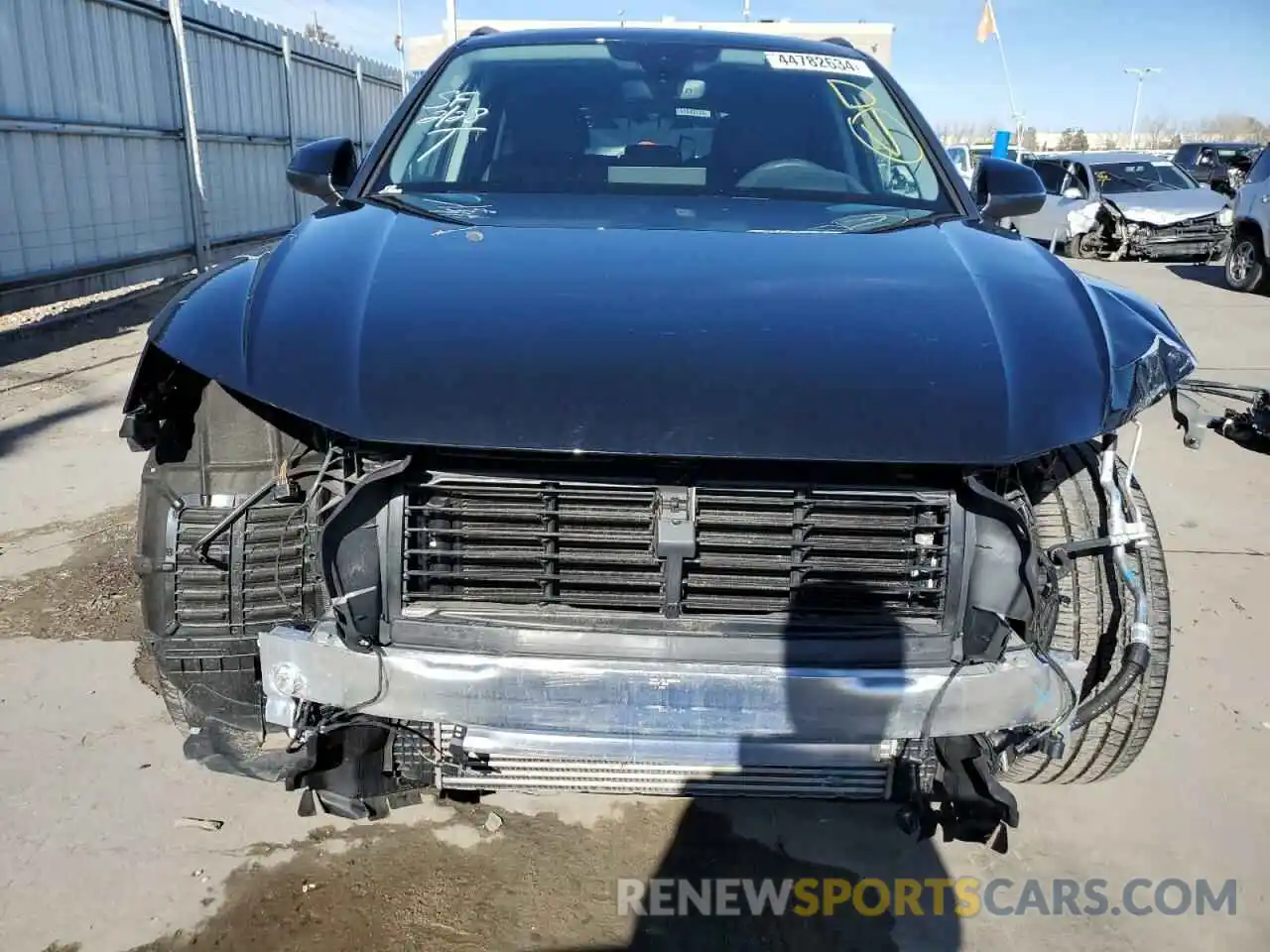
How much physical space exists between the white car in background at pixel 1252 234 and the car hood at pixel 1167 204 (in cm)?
212

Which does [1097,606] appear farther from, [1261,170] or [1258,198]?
[1261,170]

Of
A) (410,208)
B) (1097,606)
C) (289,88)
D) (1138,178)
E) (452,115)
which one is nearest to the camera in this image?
(1097,606)

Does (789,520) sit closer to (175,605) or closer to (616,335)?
(616,335)

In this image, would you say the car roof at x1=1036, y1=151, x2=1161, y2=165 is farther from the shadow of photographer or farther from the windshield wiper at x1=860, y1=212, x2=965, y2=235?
the shadow of photographer

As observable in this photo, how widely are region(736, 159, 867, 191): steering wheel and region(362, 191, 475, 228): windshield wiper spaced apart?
3.00 feet

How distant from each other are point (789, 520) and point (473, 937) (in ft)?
3.84

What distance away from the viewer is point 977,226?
261cm

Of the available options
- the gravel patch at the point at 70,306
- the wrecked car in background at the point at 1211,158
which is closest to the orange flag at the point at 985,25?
the wrecked car in background at the point at 1211,158

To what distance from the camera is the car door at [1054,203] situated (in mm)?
14789

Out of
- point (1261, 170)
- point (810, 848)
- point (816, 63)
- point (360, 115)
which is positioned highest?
point (360, 115)

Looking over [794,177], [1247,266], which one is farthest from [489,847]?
[1247,266]

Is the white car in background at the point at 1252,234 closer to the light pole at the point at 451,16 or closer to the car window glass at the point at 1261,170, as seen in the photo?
the car window glass at the point at 1261,170

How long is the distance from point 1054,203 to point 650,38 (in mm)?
13636

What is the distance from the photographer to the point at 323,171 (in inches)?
118
